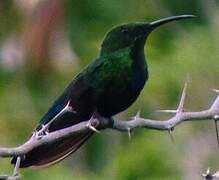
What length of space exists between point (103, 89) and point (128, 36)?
33cm

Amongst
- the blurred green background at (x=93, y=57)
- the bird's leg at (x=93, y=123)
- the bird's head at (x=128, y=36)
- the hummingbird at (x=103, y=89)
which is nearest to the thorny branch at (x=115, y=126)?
the bird's leg at (x=93, y=123)

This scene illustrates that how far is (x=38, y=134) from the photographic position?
368cm

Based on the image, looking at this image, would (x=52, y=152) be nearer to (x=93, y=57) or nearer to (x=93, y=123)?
(x=93, y=123)

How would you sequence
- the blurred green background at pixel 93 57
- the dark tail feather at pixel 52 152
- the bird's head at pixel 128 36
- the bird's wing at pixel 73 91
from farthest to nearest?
the blurred green background at pixel 93 57, the bird's head at pixel 128 36, the bird's wing at pixel 73 91, the dark tail feather at pixel 52 152

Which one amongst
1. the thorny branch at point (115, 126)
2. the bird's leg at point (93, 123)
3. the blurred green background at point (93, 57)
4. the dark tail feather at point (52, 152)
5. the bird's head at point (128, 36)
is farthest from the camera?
the blurred green background at point (93, 57)

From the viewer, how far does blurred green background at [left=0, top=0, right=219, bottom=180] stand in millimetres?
5637

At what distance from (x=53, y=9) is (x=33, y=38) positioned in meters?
0.20

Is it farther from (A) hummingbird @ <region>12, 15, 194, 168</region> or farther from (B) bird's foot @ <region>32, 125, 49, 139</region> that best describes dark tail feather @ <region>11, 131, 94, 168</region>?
(B) bird's foot @ <region>32, 125, 49, 139</region>

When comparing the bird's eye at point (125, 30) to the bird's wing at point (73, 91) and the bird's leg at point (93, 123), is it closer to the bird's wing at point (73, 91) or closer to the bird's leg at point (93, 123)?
the bird's wing at point (73, 91)

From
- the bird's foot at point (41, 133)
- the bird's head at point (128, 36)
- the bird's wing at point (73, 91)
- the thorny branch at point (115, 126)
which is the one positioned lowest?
the thorny branch at point (115, 126)

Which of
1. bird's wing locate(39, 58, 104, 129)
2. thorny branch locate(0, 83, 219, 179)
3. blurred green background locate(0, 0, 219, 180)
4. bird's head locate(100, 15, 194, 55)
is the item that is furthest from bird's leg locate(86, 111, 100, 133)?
blurred green background locate(0, 0, 219, 180)

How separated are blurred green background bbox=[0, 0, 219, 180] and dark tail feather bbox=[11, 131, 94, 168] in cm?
118

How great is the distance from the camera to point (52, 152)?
406cm

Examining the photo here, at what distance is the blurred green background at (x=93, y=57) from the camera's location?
5637 mm
